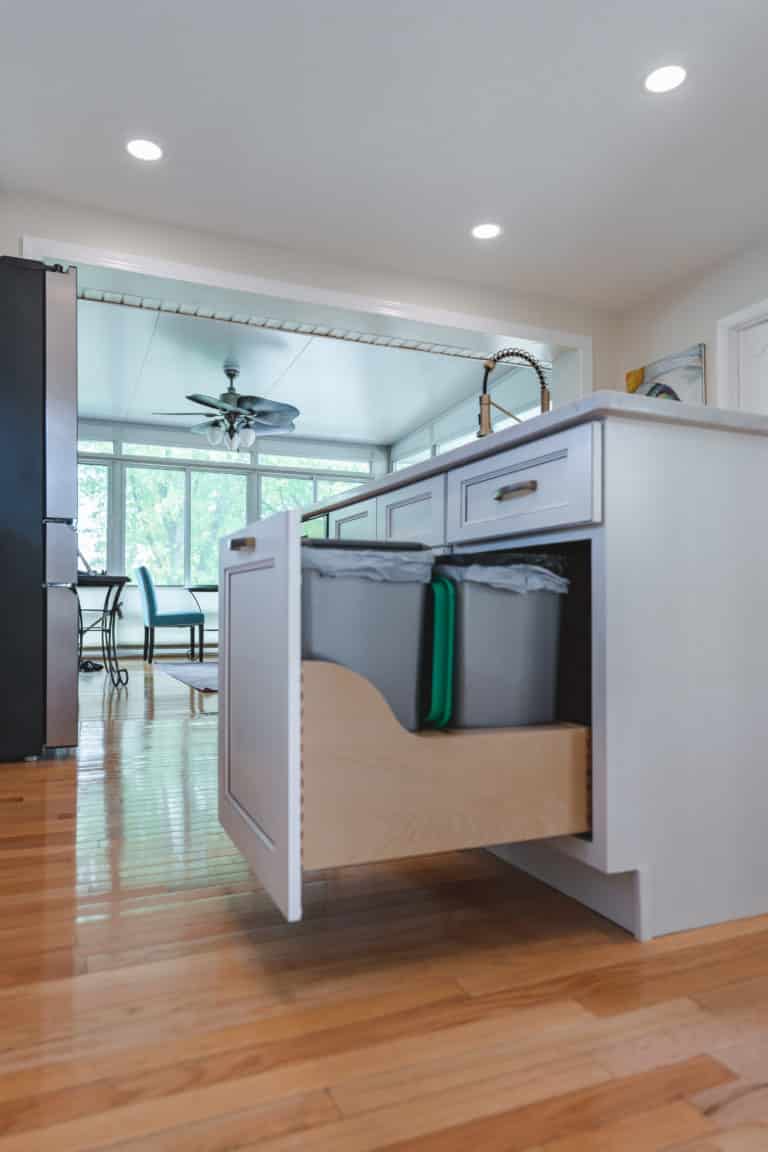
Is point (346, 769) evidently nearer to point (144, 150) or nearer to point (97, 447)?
point (144, 150)

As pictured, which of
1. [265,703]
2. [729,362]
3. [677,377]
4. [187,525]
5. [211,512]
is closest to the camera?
[265,703]

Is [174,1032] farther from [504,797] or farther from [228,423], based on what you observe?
[228,423]

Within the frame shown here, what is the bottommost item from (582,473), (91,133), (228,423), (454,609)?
(454,609)

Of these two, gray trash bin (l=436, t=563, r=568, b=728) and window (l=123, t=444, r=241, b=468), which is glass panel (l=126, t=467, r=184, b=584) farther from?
gray trash bin (l=436, t=563, r=568, b=728)

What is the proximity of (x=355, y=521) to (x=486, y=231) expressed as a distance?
1.99m

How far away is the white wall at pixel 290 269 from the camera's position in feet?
10.6

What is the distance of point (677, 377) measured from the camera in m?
4.09

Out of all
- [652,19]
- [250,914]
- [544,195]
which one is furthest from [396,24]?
[250,914]

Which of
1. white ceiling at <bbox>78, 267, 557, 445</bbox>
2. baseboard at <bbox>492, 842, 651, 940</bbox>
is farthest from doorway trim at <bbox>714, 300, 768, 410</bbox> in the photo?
baseboard at <bbox>492, 842, 651, 940</bbox>

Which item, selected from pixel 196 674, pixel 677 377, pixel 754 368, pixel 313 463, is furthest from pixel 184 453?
pixel 754 368

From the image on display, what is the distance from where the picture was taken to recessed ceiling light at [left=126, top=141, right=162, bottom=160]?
2.81m

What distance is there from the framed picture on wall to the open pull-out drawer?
3.42m

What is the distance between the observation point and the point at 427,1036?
84cm

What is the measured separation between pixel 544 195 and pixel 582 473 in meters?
2.60
